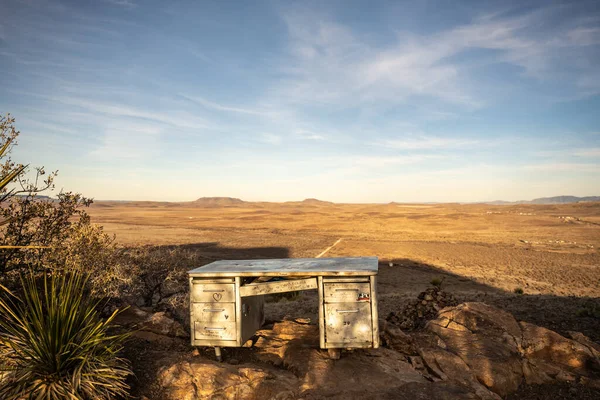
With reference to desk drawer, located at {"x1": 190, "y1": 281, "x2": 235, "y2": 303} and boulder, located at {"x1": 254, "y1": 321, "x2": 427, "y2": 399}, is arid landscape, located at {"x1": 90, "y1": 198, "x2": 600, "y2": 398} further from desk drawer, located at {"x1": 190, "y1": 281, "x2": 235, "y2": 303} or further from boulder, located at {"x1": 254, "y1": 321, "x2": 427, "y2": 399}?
desk drawer, located at {"x1": 190, "y1": 281, "x2": 235, "y2": 303}

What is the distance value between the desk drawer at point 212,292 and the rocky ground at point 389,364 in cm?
105

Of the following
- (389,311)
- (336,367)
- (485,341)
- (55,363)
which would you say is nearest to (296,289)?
(336,367)

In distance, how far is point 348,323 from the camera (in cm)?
646

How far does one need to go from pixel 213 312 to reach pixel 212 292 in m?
0.37

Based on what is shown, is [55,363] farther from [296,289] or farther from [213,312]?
[296,289]

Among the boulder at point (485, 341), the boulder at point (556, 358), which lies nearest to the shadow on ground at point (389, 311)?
the boulder at point (556, 358)

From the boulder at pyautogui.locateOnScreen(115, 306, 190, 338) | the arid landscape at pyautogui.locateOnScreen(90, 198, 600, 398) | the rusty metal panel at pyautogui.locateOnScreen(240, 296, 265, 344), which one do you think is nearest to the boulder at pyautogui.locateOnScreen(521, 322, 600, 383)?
the arid landscape at pyautogui.locateOnScreen(90, 198, 600, 398)

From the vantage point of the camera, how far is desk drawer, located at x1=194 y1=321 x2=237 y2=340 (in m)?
6.74

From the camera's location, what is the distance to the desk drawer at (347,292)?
21.1ft

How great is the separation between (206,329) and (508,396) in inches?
210

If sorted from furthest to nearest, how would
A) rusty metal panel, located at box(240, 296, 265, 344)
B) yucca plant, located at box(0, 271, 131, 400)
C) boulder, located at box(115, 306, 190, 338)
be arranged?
1. boulder, located at box(115, 306, 190, 338)
2. rusty metal panel, located at box(240, 296, 265, 344)
3. yucca plant, located at box(0, 271, 131, 400)

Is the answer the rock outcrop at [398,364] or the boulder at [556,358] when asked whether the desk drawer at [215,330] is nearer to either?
the rock outcrop at [398,364]

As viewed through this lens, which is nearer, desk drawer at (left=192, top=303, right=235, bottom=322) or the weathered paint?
the weathered paint

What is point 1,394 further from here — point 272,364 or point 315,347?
point 315,347
